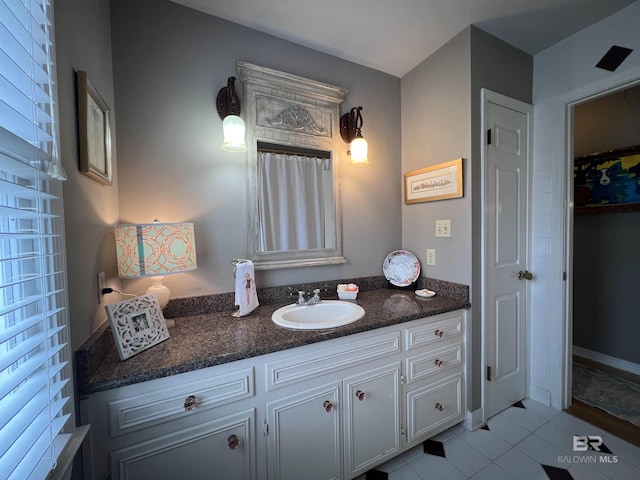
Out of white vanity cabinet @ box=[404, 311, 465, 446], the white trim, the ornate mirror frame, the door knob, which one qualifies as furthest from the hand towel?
the door knob

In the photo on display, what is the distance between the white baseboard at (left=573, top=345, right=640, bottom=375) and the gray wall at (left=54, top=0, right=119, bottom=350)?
12.0 feet

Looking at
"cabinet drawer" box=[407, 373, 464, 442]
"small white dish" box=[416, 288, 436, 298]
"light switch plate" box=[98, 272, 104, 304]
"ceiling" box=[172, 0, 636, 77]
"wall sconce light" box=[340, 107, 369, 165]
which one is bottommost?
"cabinet drawer" box=[407, 373, 464, 442]

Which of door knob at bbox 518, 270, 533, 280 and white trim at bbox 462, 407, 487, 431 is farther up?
door knob at bbox 518, 270, 533, 280

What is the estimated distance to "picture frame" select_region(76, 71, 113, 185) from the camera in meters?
0.87

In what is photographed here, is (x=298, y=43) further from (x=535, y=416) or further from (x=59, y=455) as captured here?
(x=535, y=416)

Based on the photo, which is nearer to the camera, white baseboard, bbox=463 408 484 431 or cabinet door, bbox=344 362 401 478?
cabinet door, bbox=344 362 401 478

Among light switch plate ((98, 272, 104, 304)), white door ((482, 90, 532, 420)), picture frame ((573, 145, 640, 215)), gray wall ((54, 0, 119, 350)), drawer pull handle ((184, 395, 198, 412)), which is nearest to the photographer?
gray wall ((54, 0, 119, 350))

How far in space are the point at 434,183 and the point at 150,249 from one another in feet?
5.53

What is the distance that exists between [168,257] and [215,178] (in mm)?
547

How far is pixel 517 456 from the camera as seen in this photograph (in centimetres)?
139

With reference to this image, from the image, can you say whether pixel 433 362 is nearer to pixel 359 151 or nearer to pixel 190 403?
pixel 190 403

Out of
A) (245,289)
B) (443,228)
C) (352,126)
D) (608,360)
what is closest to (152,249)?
(245,289)

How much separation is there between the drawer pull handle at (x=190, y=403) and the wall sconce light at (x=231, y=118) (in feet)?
3.68

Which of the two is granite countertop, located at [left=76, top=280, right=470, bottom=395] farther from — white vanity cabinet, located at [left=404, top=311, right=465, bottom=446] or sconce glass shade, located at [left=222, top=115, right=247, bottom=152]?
sconce glass shade, located at [left=222, top=115, right=247, bottom=152]
